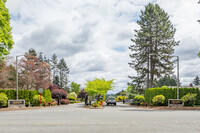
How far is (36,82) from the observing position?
1871 inches

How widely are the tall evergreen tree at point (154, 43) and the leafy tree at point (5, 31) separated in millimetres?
25379

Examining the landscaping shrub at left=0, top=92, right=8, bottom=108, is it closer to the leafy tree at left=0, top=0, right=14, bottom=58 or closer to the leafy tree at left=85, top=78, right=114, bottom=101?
the leafy tree at left=0, top=0, right=14, bottom=58

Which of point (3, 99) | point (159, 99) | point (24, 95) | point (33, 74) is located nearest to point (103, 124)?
point (3, 99)

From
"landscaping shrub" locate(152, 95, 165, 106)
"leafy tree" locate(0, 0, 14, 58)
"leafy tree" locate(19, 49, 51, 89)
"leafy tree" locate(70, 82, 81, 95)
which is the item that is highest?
"leafy tree" locate(0, 0, 14, 58)

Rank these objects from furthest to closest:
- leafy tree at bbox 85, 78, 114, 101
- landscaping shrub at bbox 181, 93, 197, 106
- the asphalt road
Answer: leafy tree at bbox 85, 78, 114, 101 < landscaping shrub at bbox 181, 93, 197, 106 < the asphalt road

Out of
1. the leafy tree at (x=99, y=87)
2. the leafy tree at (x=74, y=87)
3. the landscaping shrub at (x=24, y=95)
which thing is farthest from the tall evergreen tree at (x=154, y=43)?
the leafy tree at (x=74, y=87)

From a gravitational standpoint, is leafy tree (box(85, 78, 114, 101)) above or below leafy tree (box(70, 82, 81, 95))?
above

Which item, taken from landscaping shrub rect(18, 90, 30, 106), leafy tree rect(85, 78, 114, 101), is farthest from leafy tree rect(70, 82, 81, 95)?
landscaping shrub rect(18, 90, 30, 106)

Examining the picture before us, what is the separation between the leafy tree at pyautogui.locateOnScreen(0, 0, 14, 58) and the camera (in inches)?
914

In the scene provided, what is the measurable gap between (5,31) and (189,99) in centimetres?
2376

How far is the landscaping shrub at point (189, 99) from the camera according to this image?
2762 cm

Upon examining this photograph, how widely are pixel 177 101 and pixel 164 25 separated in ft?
66.6

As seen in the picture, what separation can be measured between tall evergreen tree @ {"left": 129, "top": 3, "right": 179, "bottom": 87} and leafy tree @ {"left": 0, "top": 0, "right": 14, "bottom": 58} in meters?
25.4

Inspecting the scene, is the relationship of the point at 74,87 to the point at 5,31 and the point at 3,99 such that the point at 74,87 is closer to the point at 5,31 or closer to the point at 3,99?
the point at 3,99
